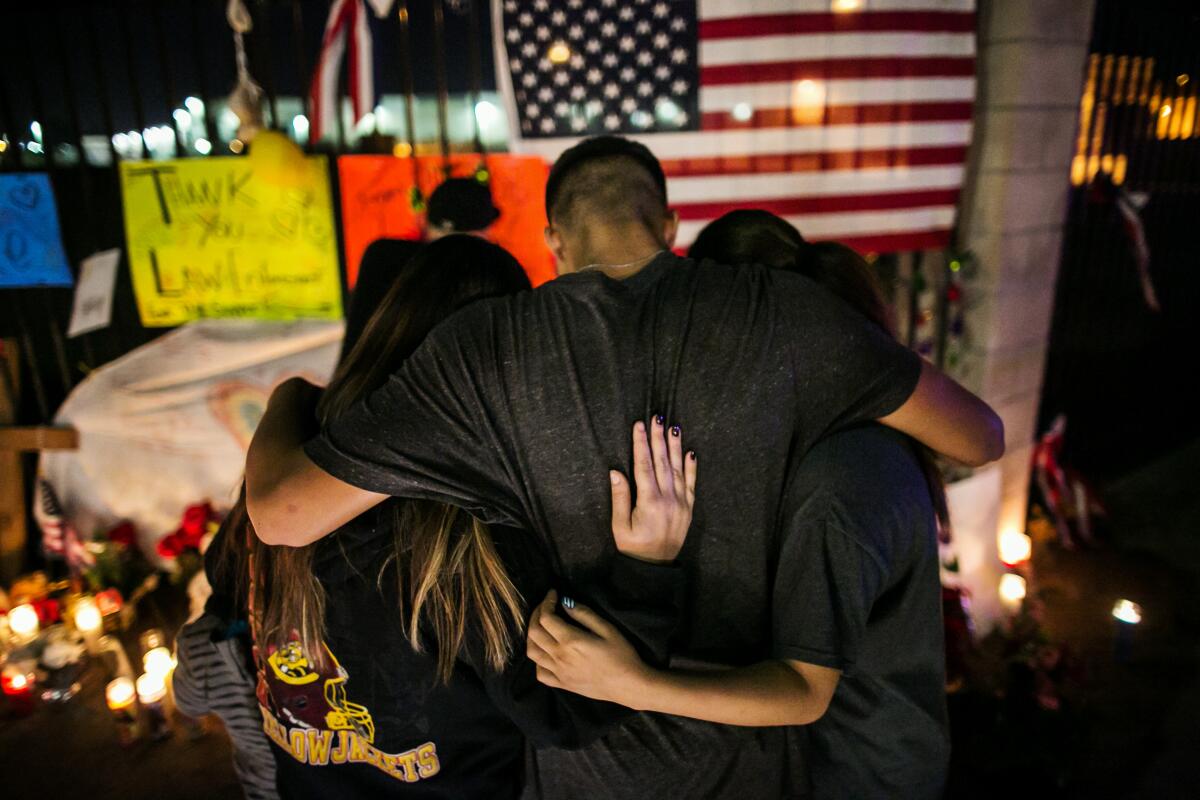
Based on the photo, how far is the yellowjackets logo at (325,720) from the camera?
1529mm

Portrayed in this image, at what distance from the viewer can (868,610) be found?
4.85ft

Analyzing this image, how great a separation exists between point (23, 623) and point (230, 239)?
2214 millimetres

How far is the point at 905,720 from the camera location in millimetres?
1714

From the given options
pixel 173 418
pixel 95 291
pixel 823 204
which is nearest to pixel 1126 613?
pixel 823 204

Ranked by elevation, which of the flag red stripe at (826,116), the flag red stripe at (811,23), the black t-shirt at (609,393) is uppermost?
the flag red stripe at (811,23)

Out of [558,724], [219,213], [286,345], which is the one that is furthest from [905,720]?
[219,213]

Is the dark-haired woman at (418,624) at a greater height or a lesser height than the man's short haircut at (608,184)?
lesser

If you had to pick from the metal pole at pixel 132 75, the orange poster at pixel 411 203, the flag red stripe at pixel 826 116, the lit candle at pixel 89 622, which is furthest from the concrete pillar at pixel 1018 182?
the lit candle at pixel 89 622

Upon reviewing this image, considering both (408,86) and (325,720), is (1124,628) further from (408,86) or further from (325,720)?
(408,86)

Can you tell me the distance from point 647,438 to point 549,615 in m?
0.40

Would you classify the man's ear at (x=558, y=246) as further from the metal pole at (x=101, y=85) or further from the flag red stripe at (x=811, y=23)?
the metal pole at (x=101, y=85)

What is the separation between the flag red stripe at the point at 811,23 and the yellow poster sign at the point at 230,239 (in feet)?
6.76

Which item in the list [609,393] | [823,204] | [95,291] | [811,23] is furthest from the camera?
[95,291]

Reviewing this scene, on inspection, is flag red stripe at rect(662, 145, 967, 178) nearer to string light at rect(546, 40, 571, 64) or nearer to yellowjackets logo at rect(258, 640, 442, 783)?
string light at rect(546, 40, 571, 64)
